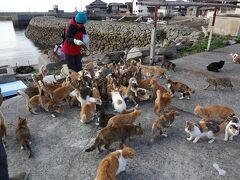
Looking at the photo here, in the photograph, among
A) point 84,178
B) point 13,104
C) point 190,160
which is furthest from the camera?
point 13,104

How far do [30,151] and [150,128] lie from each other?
2467mm

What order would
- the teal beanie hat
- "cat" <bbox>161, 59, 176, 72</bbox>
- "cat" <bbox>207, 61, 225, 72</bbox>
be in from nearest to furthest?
the teal beanie hat
"cat" <bbox>207, 61, 225, 72</bbox>
"cat" <bbox>161, 59, 176, 72</bbox>

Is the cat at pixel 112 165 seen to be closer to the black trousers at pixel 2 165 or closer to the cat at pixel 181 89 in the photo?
the black trousers at pixel 2 165

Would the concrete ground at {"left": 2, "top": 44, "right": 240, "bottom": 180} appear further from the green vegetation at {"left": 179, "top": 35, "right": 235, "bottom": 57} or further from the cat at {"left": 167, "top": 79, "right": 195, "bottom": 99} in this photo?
the green vegetation at {"left": 179, "top": 35, "right": 235, "bottom": 57}

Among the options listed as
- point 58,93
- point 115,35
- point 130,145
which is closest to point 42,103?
point 58,93

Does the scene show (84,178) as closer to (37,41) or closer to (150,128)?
(150,128)

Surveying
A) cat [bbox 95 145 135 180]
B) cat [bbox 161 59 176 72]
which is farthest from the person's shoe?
cat [bbox 161 59 176 72]

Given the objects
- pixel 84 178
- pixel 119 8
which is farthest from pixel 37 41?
pixel 84 178

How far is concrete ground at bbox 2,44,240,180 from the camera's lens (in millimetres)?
4473

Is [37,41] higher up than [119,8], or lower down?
lower down

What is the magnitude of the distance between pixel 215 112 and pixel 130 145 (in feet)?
6.63

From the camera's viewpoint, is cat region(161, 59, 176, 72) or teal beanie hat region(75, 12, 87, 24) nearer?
teal beanie hat region(75, 12, 87, 24)

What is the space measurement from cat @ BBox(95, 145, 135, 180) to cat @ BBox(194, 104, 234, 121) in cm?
235

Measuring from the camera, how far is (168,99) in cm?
620
